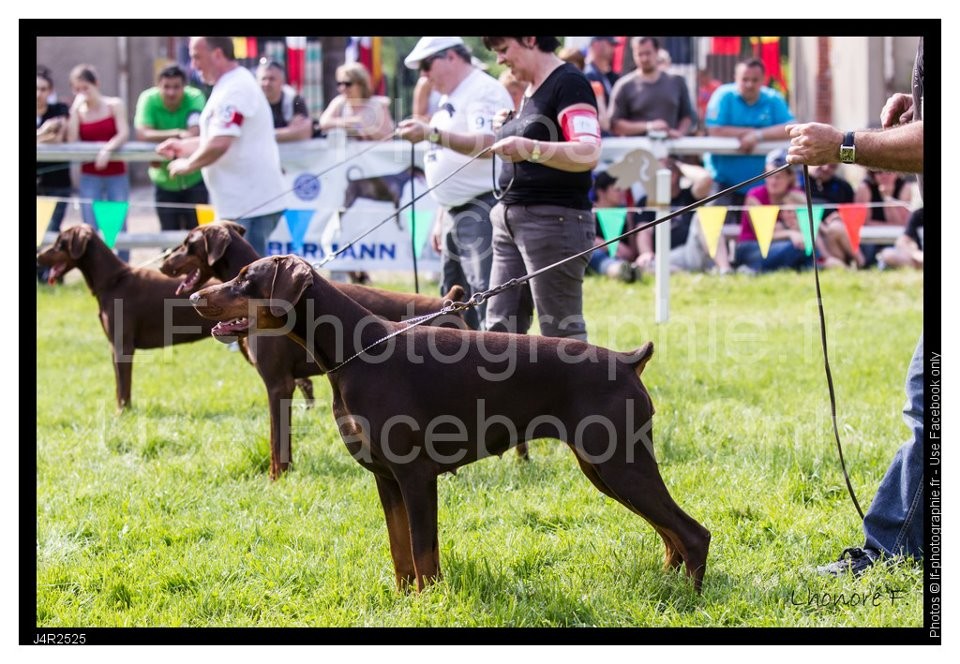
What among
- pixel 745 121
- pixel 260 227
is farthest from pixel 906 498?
pixel 745 121

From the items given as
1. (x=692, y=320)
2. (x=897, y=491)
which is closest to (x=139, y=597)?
(x=897, y=491)

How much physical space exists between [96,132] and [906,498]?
10051 mm

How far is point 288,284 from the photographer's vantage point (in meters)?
3.79

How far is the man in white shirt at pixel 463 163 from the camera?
6.25 metres

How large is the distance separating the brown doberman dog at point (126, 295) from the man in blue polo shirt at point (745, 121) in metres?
6.29

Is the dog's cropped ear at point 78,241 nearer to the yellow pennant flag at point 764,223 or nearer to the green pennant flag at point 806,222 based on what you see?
the yellow pennant flag at point 764,223

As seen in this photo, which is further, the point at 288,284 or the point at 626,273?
the point at 626,273

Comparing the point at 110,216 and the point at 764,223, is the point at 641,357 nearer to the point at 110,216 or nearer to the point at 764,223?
the point at 764,223

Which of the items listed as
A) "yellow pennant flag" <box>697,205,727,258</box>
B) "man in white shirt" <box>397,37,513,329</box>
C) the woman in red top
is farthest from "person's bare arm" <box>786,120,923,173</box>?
the woman in red top

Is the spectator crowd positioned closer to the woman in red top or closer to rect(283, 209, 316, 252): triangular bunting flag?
the woman in red top

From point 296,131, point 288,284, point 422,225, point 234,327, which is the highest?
point 296,131

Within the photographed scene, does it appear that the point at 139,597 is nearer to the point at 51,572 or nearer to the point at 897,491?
the point at 51,572

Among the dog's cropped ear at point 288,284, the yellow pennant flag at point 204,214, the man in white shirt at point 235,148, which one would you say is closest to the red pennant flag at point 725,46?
the yellow pennant flag at point 204,214

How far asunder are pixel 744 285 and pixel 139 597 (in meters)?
8.11
